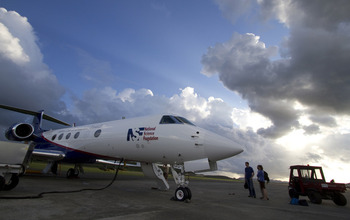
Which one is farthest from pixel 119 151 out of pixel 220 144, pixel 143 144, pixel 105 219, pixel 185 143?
pixel 105 219

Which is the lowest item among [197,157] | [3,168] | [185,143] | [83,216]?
[83,216]

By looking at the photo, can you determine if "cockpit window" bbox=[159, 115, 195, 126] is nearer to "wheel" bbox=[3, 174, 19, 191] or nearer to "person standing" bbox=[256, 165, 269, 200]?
"wheel" bbox=[3, 174, 19, 191]

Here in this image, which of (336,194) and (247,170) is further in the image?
(247,170)

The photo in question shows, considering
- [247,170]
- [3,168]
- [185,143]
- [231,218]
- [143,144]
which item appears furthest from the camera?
[247,170]

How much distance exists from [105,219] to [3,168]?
4027mm

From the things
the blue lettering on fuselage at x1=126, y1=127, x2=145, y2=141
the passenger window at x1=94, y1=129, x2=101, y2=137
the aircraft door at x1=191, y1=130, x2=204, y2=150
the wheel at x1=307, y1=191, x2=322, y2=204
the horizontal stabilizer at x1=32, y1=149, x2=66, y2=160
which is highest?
the passenger window at x1=94, y1=129, x2=101, y2=137

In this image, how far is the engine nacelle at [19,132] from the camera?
13.1 m

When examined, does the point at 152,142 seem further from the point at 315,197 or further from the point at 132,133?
the point at 315,197

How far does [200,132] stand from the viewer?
680 centimetres

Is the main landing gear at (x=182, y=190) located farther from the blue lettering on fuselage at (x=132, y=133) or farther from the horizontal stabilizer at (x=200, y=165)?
the blue lettering on fuselage at (x=132, y=133)

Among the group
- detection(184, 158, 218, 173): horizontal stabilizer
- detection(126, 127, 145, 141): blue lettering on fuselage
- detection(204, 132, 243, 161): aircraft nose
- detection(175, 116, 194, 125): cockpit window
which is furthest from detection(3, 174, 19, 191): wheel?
detection(204, 132, 243, 161): aircraft nose

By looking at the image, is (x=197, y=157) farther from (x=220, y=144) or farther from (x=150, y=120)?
(x=150, y=120)

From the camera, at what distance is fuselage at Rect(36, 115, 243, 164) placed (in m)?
6.48

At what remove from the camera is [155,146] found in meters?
7.41
